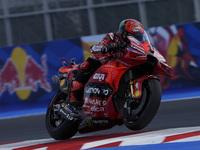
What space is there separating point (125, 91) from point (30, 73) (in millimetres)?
5825

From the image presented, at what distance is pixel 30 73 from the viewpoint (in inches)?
435

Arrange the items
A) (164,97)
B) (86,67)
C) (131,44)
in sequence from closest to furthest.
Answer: (131,44)
(86,67)
(164,97)

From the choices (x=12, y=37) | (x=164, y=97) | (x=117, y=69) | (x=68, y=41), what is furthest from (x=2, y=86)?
(x=117, y=69)

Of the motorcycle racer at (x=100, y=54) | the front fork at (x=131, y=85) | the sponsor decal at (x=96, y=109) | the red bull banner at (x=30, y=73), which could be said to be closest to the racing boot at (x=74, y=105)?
the motorcycle racer at (x=100, y=54)

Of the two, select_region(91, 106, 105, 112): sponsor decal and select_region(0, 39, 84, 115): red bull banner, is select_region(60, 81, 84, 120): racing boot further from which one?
select_region(0, 39, 84, 115): red bull banner

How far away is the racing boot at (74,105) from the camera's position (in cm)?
609

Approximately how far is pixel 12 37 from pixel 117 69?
426 inches

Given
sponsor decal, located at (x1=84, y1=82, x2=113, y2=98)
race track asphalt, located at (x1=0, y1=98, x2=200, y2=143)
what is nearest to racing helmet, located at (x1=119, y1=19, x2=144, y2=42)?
sponsor decal, located at (x1=84, y1=82, x2=113, y2=98)

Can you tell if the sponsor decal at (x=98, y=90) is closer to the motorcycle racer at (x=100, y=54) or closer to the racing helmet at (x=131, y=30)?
the motorcycle racer at (x=100, y=54)

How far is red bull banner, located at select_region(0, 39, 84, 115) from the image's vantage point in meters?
11.0

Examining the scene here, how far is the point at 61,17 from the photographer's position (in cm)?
1584

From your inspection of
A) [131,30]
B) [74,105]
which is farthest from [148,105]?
[74,105]

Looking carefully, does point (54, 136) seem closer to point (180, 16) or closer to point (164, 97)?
point (164, 97)

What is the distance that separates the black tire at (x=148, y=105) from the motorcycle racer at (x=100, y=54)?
637mm
